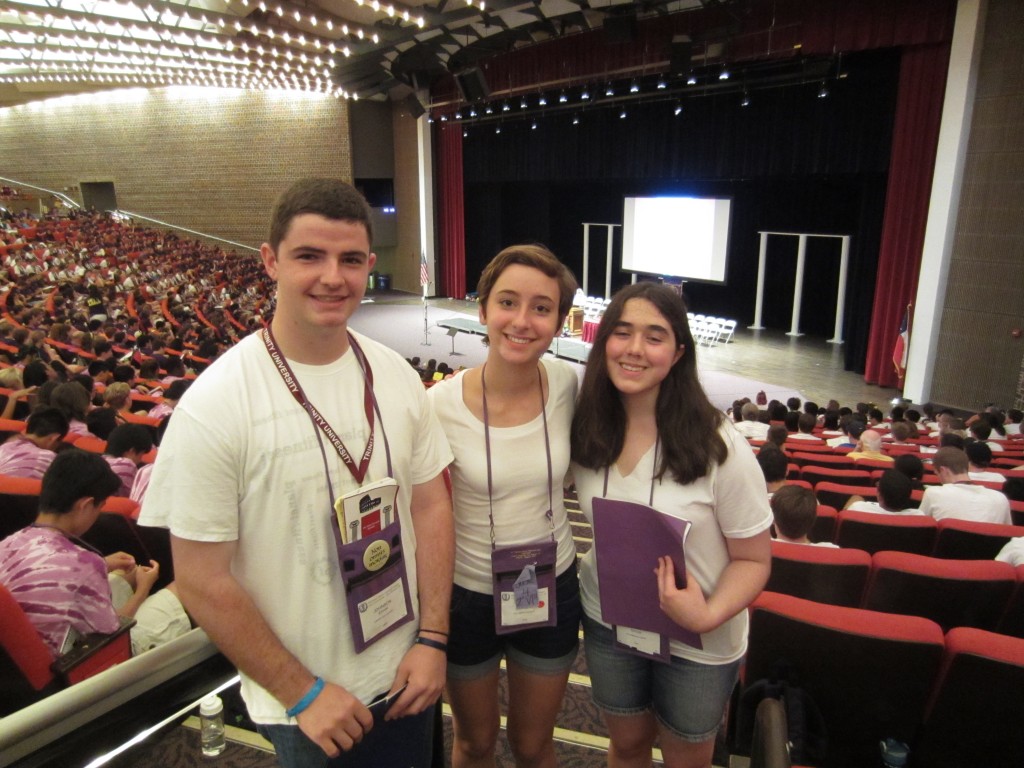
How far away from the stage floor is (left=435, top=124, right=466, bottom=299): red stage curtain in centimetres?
255

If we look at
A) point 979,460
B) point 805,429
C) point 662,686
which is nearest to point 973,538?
point 979,460

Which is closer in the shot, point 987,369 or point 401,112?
point 987,369

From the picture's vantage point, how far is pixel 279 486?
1161 millimetres

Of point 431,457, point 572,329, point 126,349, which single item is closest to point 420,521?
point 431,457

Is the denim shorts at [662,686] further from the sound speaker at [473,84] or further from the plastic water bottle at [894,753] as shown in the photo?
the sound speaker at [473,84]

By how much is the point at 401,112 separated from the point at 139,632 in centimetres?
2138

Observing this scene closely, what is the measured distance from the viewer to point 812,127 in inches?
455

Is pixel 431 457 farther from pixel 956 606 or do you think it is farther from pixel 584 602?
pixel 956 606

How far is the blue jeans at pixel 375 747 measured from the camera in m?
1.23

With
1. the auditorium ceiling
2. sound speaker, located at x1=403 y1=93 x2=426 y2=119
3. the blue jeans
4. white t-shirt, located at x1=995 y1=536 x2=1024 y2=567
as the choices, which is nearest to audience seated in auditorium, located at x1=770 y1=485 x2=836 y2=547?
white t-shirt, located at x1=995 y1=536 x2=1024 y2=567

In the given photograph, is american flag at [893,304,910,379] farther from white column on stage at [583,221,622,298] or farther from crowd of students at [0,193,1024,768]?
crowd of students at [0,193,1024,768]

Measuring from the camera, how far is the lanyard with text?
159 centimetres

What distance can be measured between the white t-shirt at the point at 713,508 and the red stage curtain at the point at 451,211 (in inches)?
759

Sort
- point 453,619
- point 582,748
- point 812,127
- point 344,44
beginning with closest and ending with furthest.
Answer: point 453,619 → point 582,748 → point 812,127 → point 344,44
